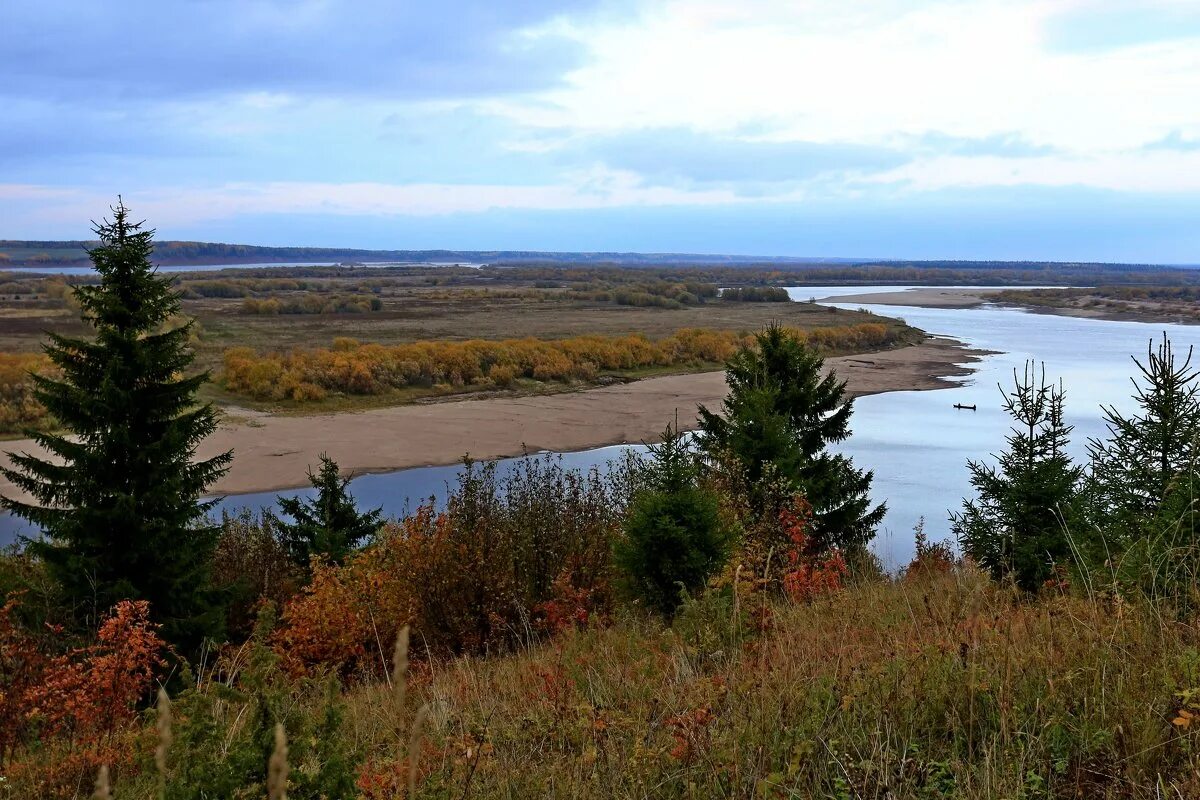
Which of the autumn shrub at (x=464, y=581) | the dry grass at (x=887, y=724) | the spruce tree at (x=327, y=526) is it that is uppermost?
the dry grass at (x=887, y=724)

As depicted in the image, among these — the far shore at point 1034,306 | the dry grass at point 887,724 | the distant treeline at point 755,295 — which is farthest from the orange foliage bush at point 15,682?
the distant treeline at point 755,295

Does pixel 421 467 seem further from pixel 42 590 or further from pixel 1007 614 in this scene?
pixel 1007 614

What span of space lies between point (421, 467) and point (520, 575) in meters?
18.2

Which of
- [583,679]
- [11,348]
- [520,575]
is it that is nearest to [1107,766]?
[583,679]

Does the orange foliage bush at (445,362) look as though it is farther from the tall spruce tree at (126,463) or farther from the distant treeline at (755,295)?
the distant treeline at (755,295)

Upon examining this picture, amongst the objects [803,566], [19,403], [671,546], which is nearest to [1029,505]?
[803,566]

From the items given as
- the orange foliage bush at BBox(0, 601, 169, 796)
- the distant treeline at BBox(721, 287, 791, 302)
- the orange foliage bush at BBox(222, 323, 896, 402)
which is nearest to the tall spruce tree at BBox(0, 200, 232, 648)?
the orange foliage bush at BBox(0, 601, 169, 796)

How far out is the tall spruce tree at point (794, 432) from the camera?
1355 centimetres

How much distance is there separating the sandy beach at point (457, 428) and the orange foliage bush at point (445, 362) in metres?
3.21

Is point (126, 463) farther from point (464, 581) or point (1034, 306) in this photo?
point (1034, 306)

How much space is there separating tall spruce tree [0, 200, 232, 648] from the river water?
7.39 meters

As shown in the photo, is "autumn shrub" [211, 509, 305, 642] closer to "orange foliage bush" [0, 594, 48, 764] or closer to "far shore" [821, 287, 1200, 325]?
"orange foliage bush" [0, 594, 48, 764]

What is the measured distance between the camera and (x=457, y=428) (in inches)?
1347

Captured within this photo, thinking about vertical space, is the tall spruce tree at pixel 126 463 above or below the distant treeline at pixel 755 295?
below
